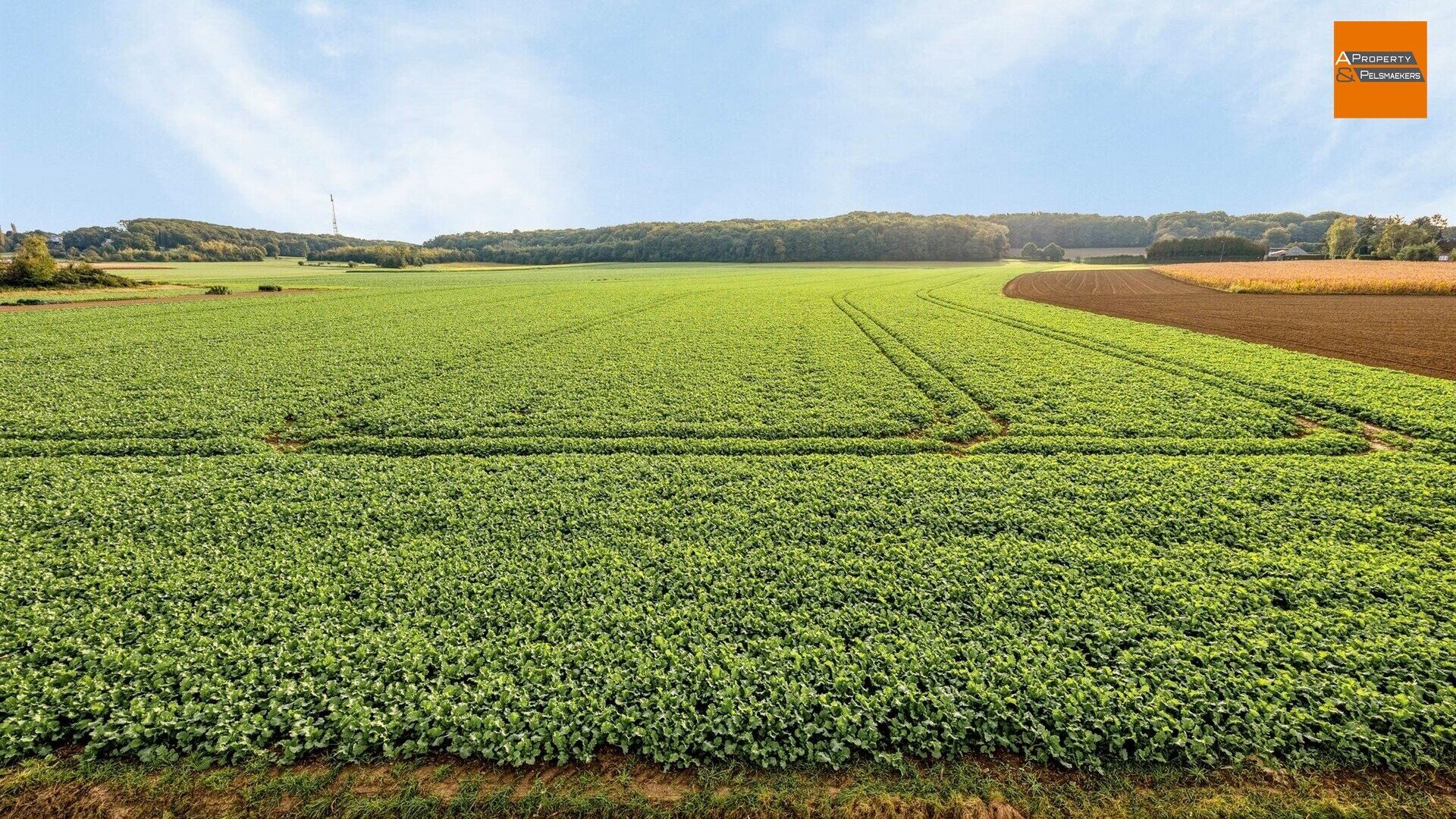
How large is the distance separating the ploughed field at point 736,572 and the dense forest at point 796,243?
129853mm

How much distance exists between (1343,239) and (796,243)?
109 m

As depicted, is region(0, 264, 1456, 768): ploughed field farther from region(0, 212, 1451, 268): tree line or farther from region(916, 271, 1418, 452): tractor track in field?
region(0, 212, 1451, 268): tree line

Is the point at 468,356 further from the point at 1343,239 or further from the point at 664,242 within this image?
the point at 1343,239

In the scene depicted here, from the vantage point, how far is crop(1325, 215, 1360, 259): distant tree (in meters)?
113

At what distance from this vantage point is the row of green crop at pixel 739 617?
5.00 m

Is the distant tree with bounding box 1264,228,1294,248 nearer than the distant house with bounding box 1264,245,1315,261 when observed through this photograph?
No

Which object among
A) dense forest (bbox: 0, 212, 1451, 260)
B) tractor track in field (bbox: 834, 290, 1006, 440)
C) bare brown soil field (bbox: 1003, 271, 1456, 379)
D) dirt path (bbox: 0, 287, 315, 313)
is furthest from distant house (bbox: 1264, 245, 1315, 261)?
dirt path (bbox: 0, 287, 315, 313)

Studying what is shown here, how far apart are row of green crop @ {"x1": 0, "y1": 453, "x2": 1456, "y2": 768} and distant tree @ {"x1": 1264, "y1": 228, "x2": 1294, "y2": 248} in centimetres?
22897

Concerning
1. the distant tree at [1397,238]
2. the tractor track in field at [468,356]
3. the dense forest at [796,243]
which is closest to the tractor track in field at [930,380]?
the tractor track in field at [468,356]

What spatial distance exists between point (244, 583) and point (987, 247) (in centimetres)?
15723

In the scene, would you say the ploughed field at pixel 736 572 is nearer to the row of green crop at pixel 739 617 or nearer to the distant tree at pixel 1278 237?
the row of green crop at pixel 739 617

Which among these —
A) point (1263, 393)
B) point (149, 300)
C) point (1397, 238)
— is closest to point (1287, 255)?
point (1397, 238)

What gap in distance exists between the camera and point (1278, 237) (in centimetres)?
17612

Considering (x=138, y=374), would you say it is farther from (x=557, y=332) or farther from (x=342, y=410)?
(x=557, y=332)
